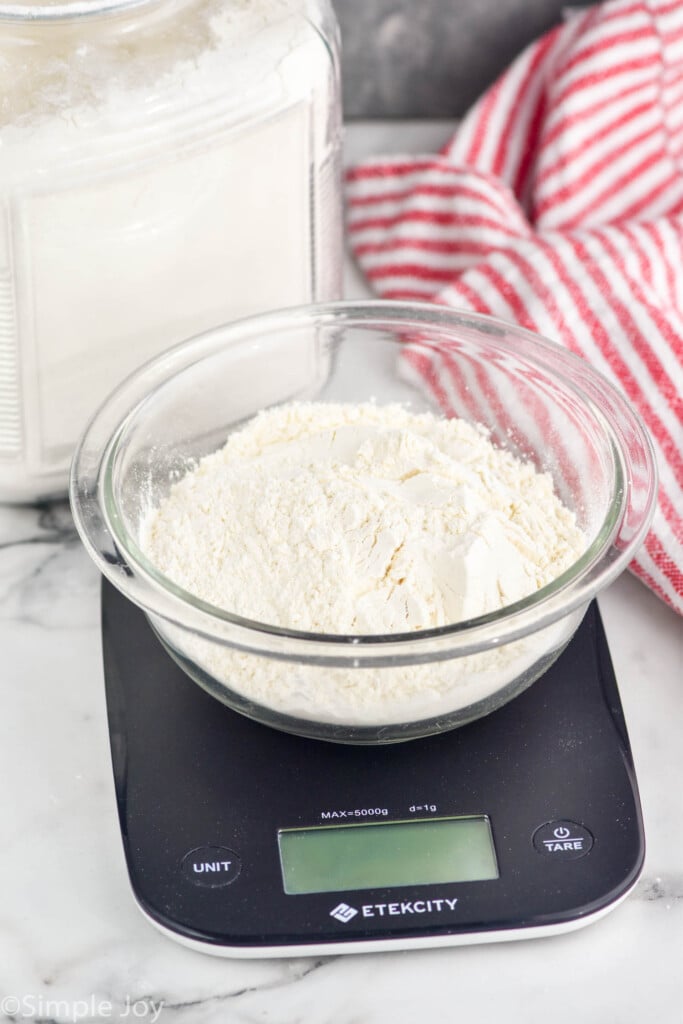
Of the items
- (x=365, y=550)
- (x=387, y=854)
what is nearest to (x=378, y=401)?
(x=365, y=550)

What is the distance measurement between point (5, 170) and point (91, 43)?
94 mm

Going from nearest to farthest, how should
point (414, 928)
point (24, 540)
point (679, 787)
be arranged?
point (414, 928)
point (679, 787)
point (24, 540)

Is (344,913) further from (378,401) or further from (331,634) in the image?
(378,401)

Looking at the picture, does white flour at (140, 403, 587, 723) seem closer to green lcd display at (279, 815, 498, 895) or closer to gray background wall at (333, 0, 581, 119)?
green lcd display at (279, 815, 498, 895)

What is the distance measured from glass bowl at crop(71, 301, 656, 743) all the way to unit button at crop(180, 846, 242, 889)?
74 millimetres

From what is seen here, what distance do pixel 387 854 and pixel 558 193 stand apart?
2.10 feet

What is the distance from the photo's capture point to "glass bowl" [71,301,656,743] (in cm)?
60

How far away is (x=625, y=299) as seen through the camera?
934 mm

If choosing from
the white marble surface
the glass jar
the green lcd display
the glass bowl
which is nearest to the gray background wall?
the glass jar

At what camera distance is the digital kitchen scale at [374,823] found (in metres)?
0.61

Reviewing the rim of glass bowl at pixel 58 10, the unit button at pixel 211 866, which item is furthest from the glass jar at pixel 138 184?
the unit button at pixel 211 866

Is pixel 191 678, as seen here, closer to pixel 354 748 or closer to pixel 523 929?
pixel 354 748

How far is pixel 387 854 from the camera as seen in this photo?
634mm

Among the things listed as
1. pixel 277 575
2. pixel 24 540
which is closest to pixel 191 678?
pixel 277 575
